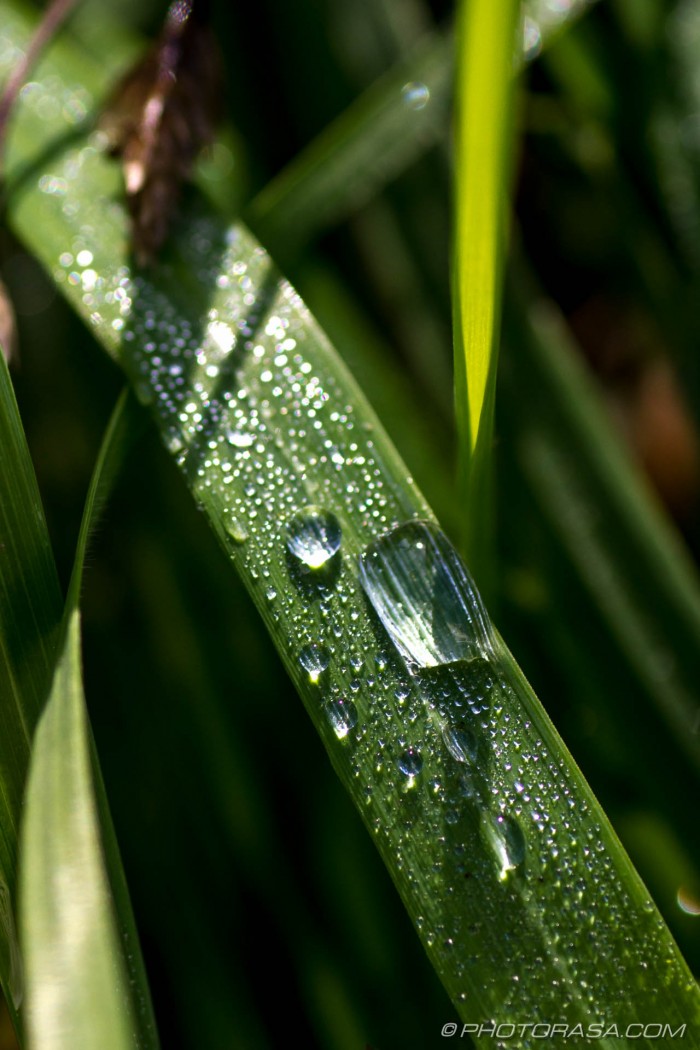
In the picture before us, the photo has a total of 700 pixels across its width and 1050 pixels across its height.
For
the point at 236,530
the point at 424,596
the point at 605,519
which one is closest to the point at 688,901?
the point at 605,519

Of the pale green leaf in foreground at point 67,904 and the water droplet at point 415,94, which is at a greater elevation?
the water droplet at point 415,94

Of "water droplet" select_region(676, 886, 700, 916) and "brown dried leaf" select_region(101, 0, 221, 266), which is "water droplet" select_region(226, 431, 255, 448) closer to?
"brown dried leaf" select_region(101, 0, 221, 266)

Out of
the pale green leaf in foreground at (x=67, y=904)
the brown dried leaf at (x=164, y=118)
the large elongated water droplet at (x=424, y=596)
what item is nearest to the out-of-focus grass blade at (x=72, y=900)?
the pale green leaf in foreground at (x=67, y=904)

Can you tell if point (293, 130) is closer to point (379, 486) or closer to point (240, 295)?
point (240, 295)

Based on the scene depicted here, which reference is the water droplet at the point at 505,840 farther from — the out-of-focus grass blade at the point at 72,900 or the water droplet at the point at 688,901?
the water droplet at the point at 688,901

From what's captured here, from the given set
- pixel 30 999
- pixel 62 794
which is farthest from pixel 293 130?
pixel 30 999

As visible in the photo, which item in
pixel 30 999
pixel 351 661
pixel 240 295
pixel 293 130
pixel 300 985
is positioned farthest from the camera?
pixel 293 130

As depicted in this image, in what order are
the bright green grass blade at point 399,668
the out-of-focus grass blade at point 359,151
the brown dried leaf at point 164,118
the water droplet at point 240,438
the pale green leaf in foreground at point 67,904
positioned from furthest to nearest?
the out-of-focus grass blade at point 359,151 → the brown dried leaf at point 164,118 → the water droplet at point 240,438 → the bright green grass blade at point 399,668 → the pale green leaf in foreground at point 67,904

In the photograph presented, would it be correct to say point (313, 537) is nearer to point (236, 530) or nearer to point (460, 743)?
point (236, 530)
